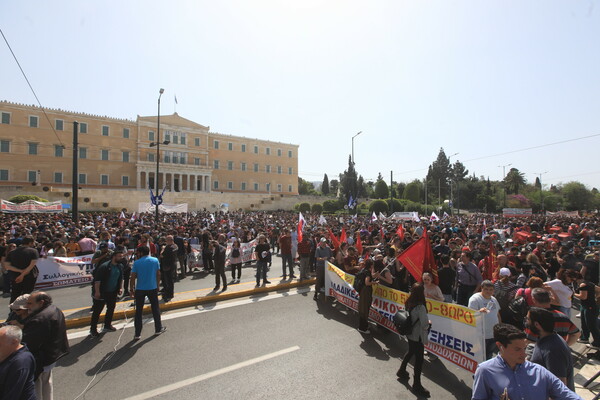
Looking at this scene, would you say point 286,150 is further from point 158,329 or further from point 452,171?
point 158,329

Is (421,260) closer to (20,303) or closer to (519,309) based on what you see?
(519,309)

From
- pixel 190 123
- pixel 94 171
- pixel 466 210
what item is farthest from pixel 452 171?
pixel 94 171

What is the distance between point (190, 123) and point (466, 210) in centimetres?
6202

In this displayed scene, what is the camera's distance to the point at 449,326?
4.64 meters

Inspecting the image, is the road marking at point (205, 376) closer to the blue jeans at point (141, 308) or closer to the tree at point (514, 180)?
the blue jeans at point (141, 308)

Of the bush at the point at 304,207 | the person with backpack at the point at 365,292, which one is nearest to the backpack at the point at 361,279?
the person with backpack at the point at 365,292

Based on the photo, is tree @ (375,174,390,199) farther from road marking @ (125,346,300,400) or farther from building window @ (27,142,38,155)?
building window @ (27,142,38,155)

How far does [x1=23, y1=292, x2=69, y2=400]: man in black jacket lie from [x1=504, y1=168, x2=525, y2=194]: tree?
9255 centimetres

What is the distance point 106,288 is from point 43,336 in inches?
108

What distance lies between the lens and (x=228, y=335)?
575 centimetres

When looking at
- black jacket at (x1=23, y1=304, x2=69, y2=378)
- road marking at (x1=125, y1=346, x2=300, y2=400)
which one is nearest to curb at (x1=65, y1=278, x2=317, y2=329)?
road marking at (x1=125, y1=346, x2=300, y2=400)

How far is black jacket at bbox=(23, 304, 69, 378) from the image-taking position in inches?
128

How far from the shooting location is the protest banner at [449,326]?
4.24 metres

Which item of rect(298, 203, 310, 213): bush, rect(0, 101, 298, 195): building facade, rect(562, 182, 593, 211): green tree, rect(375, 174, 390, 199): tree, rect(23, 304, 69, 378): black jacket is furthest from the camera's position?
rect(562, 182, 593, 211): green tree
